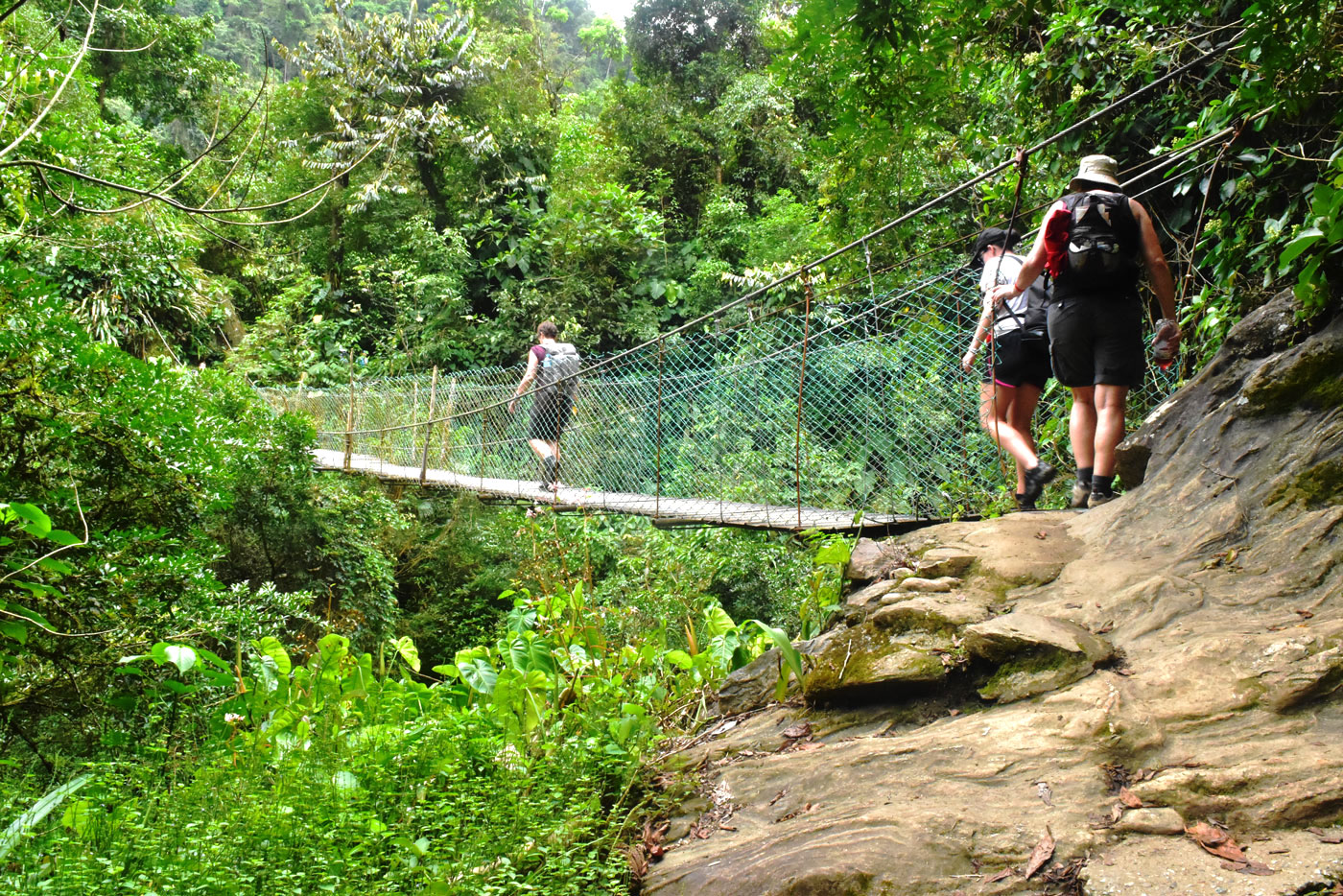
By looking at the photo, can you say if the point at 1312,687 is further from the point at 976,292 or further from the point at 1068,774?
the point at 976,292

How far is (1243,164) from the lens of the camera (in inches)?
82.7

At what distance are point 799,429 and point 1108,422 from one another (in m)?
→ 0.88

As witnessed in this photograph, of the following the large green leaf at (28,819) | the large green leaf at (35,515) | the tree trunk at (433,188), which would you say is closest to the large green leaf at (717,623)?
the large green leaf at (28,819)

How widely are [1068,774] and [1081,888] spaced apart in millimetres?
241

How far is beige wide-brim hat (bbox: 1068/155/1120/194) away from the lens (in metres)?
2.00

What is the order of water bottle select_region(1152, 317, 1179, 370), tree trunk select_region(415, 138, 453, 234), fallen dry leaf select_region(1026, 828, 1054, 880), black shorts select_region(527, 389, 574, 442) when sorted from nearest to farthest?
fallen dry leaf select_region(1026, 828, 1054, 880) < water bottle select_region(1152, 317, 1179, 370) < black shorts select_region(527, 389, 574, 442) < tree trunk select_region(415, 138, 453, 234)

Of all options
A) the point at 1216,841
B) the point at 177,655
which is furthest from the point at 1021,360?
the point at 177,655

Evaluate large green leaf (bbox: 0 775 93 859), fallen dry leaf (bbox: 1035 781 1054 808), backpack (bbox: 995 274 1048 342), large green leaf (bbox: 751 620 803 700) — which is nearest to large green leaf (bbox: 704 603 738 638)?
large green leaf (bbox: 751 620 803 700)

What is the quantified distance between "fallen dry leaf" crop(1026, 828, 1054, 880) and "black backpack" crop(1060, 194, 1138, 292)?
4.57 feet

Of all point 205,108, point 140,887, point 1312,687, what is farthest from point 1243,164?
point 205,108

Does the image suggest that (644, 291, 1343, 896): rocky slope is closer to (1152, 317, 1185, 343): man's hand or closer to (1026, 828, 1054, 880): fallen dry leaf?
(1026, 828, 1054, 880): fallen dry leaf

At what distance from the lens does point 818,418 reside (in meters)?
3.46

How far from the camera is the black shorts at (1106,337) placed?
6.57ft

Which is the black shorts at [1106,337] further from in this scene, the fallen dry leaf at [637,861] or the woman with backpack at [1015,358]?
the fallen dry leaf at [637,861]
